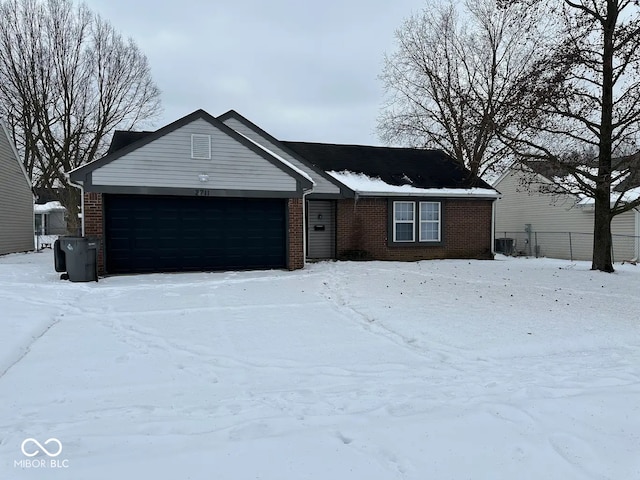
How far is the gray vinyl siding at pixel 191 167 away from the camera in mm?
11609

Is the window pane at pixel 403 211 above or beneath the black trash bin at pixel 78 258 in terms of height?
above

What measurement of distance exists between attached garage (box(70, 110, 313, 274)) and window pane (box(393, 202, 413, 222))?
4.78 metres

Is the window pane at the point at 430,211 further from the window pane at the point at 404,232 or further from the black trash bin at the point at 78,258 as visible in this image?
the black trash bin at the point at 78,258

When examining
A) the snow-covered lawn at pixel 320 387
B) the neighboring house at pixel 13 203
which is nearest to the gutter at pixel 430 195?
the snow-covered lawn at pixel 320 387

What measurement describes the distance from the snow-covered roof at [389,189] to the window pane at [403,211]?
20.6 inches

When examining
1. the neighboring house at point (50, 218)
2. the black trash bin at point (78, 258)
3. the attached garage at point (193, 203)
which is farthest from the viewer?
the neighboring house at point (50, 218)

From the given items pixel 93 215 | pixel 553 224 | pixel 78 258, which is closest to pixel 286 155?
pixel 93 215

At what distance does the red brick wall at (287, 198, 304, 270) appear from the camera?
13320mm

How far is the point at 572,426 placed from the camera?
3.48m

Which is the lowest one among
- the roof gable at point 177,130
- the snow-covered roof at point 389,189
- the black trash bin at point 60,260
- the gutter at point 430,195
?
the black trash bin at point 60,260

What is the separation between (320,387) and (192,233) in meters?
9.29

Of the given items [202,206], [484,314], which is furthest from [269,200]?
[484,314]

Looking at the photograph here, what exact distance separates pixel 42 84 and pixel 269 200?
18.0 metres

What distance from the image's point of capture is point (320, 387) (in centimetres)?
430
